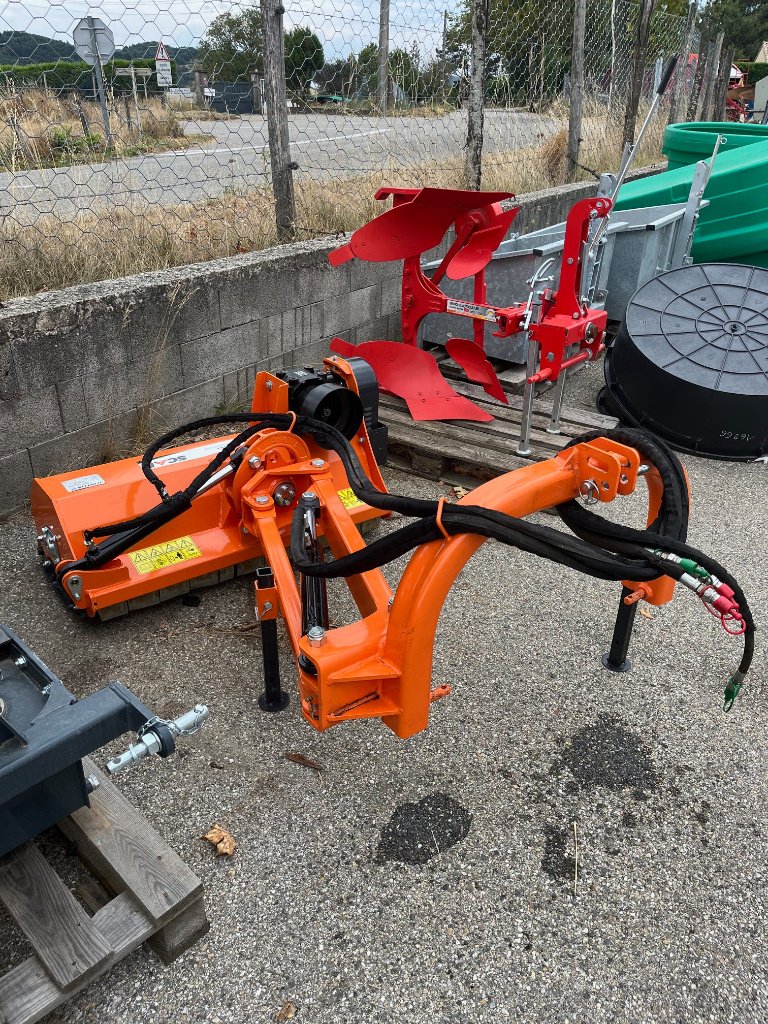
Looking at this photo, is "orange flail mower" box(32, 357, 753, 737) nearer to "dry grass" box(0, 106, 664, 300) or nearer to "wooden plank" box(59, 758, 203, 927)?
"wooden plank" box(59, 758, 203, 927)

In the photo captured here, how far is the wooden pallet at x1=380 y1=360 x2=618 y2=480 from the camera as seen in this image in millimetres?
3822

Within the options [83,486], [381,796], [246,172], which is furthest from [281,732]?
[246,172]

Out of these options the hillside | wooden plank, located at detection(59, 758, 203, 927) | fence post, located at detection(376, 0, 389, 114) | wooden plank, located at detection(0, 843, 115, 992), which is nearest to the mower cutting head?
wooden plank, located at detection(59, 758, 203, 927)

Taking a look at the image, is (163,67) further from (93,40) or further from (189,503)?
(189,503)

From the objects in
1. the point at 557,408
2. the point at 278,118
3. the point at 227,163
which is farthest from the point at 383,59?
the point at 557,408

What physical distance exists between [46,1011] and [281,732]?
38.5 inches

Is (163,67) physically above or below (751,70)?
below

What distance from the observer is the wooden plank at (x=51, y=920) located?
1.55 meters

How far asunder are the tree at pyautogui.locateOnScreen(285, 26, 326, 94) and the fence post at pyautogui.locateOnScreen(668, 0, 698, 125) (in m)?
9.05

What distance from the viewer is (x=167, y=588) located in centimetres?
286

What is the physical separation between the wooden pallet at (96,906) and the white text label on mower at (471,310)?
2838mm

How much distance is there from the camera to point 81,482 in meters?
2.77

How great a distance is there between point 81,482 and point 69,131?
2.41 meters

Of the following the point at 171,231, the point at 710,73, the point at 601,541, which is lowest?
the point at 601,541
